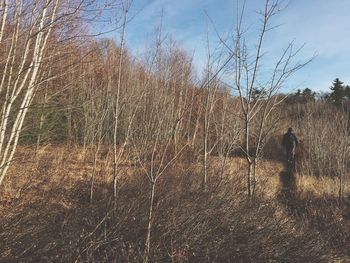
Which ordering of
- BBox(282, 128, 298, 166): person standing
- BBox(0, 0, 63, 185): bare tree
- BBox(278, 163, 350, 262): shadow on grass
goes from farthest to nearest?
BBox(282, 128, 298, 166): person standing < BBox(278, 163, 350, 262): shadow on grass < BBox(0, 0, 63, 185): bare tree

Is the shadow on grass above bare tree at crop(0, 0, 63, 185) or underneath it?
underneath

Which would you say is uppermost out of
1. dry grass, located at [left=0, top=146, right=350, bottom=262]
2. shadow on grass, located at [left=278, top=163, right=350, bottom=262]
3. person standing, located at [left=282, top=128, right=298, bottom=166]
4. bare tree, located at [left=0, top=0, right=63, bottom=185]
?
bare tree, located at [left=0, top=0, right=63, bottom=185]

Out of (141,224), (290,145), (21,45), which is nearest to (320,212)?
(290,145)

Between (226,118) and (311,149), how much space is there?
6.71m

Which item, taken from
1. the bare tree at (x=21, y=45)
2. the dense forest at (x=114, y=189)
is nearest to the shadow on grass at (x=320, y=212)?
the dense forest at (x=114, y=189)

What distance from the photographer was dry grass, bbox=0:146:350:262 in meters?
5.21

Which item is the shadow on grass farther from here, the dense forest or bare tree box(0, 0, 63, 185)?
bare tree box(0, 0, 63, 185)

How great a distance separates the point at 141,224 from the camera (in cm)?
593

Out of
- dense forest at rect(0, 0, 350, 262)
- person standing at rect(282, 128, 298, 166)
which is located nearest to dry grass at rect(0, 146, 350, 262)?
dense forest at rect(0, 0, 350, 262)

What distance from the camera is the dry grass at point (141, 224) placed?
17.1ft

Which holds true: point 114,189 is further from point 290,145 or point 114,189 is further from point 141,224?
point 290,145

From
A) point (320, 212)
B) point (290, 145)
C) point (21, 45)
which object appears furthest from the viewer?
point (290, 145)

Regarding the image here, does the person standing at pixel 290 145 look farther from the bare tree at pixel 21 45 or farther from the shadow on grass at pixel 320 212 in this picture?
the bare tree at pixel 21 45

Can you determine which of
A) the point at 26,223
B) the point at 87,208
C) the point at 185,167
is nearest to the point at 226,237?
the point at 87,208
